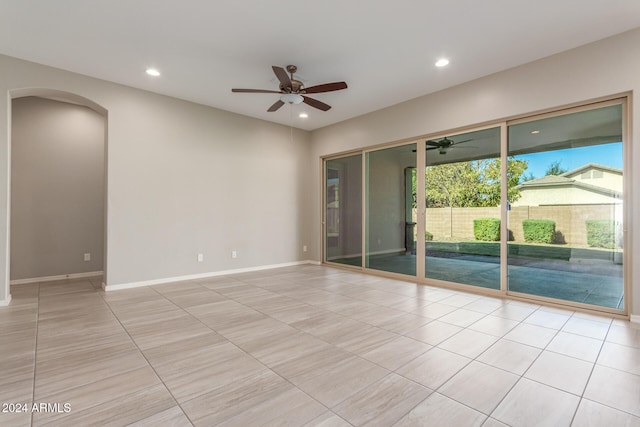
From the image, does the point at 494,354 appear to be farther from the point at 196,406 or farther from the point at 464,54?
the point at 464,54

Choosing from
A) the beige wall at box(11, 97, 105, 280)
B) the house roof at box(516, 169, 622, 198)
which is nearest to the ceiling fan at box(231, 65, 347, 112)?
the house roof at box(516, 169, 622, 198)

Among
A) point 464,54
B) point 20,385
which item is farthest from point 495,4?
point 20,385

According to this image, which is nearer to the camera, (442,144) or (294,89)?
(294,89)

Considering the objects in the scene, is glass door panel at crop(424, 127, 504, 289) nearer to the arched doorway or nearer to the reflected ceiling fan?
the reflected ceiling fan

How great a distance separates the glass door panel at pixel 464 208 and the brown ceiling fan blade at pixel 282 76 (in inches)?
106

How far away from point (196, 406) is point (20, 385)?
4.17ft

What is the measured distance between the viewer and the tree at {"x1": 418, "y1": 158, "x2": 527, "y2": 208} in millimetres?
4129

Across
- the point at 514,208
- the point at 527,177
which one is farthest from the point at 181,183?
the point at 527,177

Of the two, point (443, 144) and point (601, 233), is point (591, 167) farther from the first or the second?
point (443, 144)

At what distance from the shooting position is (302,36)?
3279 mm

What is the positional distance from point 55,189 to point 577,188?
7930mm

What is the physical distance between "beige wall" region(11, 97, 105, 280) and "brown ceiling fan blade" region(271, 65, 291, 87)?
4.26m

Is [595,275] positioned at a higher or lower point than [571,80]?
lower

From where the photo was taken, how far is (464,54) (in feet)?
11.9
